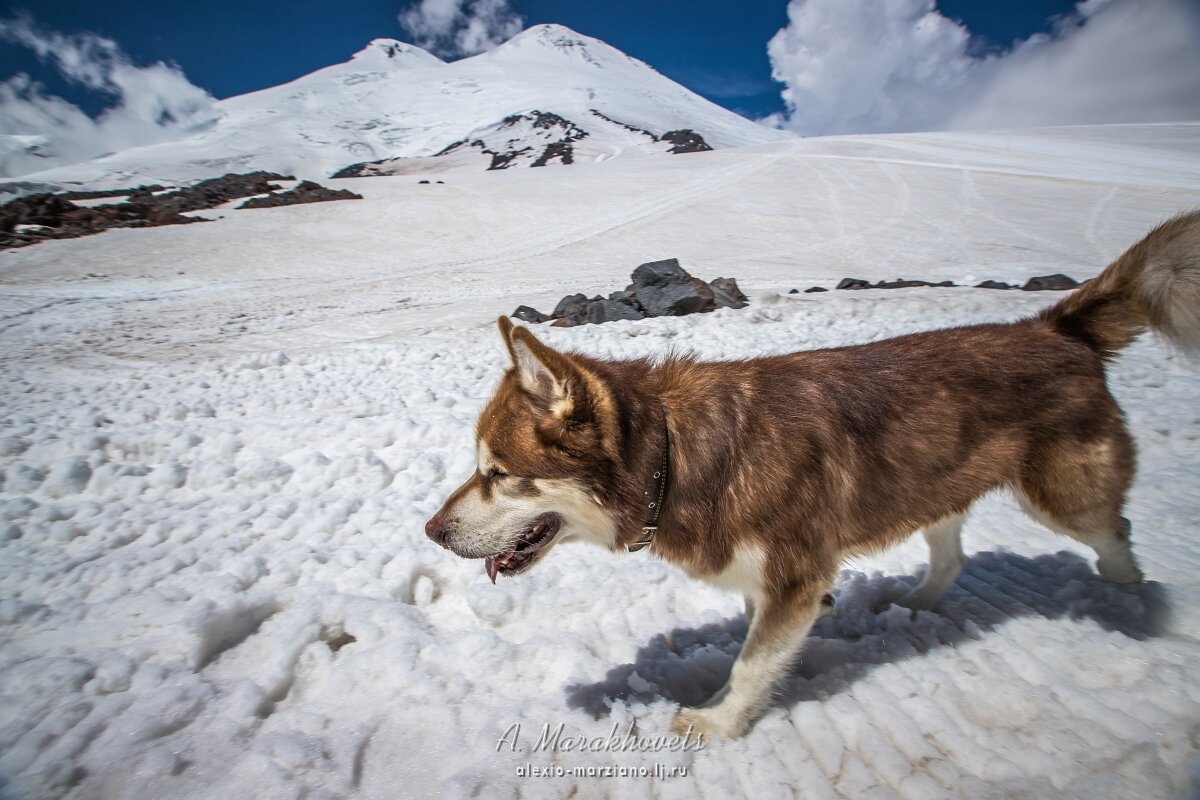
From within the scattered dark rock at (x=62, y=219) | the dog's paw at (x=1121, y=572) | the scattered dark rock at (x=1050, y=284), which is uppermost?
the scattered dark rock at (x=62, y=219)

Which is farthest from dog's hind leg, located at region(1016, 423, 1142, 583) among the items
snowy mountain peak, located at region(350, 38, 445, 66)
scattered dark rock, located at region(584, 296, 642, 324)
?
snowy mountain peak, located at region(350, 38, 445, 66)

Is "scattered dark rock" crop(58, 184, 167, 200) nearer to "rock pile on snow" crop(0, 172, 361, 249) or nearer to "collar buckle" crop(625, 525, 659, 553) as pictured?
"rock pile on snow" crop(0, 172, 361, 249)

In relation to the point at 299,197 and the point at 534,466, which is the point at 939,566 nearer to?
the point at 534,466

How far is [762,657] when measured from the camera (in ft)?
9.09

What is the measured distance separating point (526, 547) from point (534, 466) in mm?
481

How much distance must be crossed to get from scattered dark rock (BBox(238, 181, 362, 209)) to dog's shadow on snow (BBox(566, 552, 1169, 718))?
37150mm

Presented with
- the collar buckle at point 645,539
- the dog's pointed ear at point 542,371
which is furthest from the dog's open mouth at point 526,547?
the dog's pointed ear at point 542,371

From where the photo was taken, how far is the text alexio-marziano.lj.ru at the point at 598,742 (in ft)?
8.90

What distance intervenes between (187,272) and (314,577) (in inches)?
861

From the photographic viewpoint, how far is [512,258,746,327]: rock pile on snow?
11773 mm

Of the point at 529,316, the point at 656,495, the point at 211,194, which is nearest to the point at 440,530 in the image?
the point at 656,495

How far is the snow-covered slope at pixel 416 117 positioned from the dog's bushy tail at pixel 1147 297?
6512 cm

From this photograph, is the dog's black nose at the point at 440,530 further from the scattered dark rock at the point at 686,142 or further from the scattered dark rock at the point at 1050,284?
the scattered dark rock at the point at 686,142

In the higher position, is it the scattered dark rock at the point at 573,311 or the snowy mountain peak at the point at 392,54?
the snowy mountain peak at the point at 392,54
